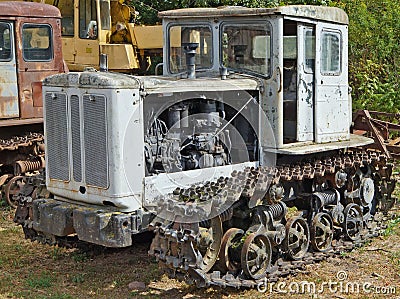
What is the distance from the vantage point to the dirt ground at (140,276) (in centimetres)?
732

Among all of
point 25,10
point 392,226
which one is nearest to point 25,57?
point 25,10

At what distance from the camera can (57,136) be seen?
7.32 m

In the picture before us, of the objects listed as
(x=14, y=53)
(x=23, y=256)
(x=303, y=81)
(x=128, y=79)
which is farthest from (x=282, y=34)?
(x=14, y=53)

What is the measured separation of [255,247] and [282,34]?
2.44 meters

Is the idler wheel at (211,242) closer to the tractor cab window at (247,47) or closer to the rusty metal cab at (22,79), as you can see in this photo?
the tractor cab window at (247,47)

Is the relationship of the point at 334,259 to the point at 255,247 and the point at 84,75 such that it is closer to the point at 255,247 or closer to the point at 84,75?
the point at 255,247

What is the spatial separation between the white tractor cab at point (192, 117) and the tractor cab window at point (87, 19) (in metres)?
6.66

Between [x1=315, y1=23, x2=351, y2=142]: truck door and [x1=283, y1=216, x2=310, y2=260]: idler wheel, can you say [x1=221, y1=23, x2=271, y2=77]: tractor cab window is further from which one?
[x1=283, y1=216, x2=310, y2=260]: idler wheel

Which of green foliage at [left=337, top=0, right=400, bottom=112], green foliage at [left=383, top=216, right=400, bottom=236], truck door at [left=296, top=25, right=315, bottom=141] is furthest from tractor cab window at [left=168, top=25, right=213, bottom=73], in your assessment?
green foliage at [left=337, top=0, right=400, bottom=112]

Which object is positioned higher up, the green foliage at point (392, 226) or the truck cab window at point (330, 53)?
the truck cab window at point (330, 53)

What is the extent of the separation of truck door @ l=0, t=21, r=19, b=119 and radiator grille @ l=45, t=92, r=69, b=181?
14.4 ft

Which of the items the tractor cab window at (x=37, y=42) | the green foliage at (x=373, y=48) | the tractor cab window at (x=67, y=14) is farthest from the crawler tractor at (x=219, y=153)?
the green foliage at (x=373, y=48)

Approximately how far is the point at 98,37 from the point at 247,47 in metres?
7.73

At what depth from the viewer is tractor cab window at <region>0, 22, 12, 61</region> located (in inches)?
454
